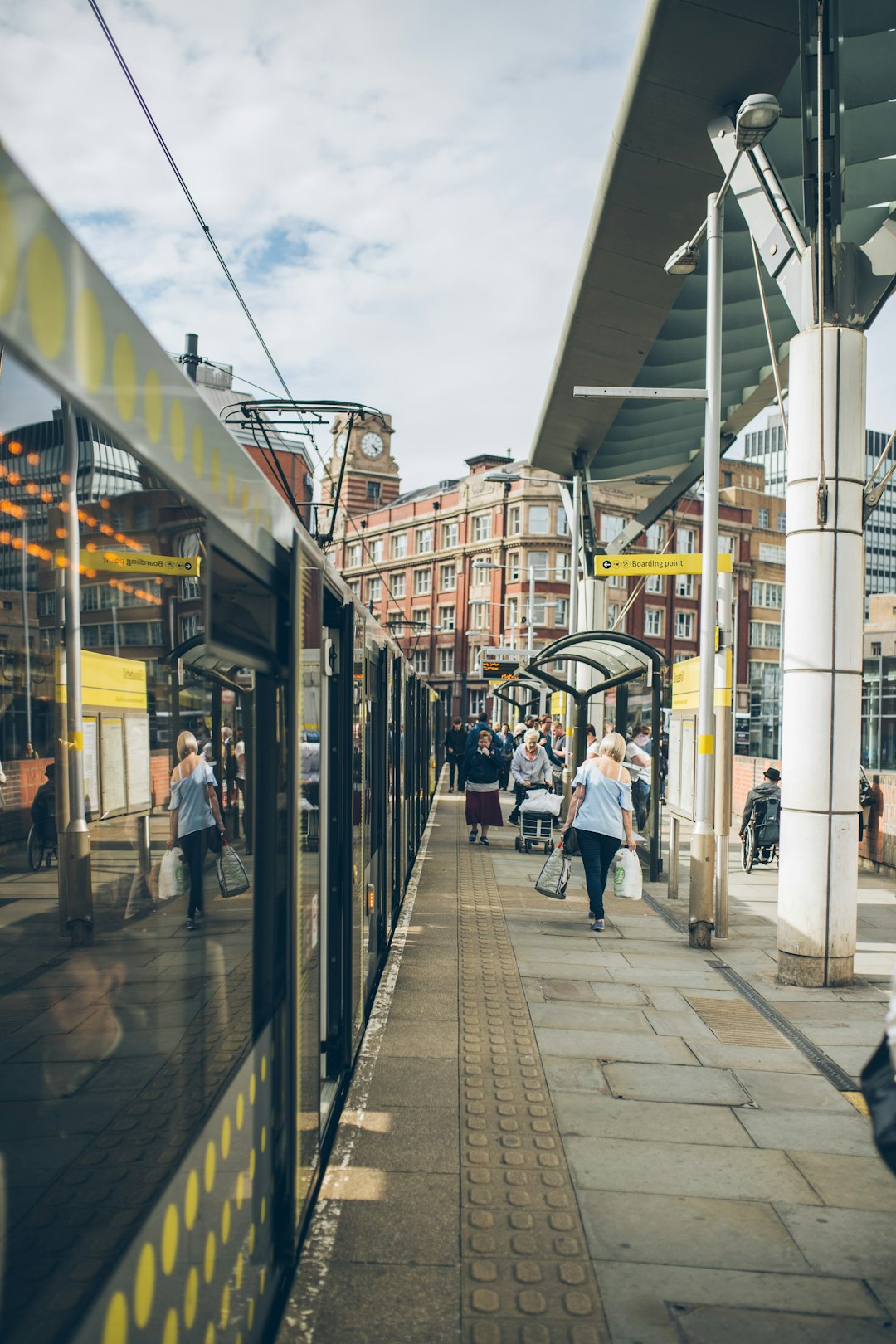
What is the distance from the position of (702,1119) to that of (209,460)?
4071 millimetres

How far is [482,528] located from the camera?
65375 mm

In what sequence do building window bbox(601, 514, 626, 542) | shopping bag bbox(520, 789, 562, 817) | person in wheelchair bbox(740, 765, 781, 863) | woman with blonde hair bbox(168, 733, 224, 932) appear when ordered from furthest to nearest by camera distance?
building window bbox(601, 514, 626, 542) → shopping bag bbox(520, 789, 562, 817) → person in wheelchair bbox(740, 765, 781, 863) → woman with blonde hair bbox(168, 733, 224, 932)

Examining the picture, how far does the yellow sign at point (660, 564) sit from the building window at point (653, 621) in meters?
52.3

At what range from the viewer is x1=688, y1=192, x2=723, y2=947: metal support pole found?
939cm

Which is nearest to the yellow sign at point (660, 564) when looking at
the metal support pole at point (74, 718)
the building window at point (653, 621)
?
the metal support pole at point (74, 718)

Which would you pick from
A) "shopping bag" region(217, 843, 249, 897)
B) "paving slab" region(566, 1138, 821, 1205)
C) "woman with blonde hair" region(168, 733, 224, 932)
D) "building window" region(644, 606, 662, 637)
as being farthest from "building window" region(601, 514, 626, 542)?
"woman with blonde hair" region(168, 733, 224, 932)

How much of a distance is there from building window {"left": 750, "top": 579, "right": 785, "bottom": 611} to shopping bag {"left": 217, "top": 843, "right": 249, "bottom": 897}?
2718 inches

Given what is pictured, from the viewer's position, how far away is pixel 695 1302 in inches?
137

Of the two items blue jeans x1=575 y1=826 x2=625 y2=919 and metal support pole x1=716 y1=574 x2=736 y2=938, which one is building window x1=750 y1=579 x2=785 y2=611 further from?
blue jeans x1=575 y1=826 x2=625 y2=919

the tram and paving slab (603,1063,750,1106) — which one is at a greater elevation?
the tram

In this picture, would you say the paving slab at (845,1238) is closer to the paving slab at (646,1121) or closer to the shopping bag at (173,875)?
the paving slab at (646,1121)

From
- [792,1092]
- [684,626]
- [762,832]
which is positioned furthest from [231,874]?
[684,626]

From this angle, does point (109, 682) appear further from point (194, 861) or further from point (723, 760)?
point (723, 760)

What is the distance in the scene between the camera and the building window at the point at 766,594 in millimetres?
69250
